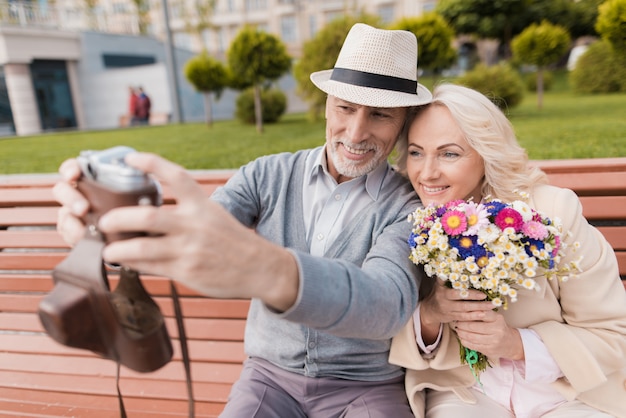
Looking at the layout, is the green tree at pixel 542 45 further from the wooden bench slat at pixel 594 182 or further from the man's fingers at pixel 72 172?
the man's fingers at pixel 72 172

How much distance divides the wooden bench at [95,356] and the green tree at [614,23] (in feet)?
17.9

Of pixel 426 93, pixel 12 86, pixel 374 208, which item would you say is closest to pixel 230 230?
pixel 374 208

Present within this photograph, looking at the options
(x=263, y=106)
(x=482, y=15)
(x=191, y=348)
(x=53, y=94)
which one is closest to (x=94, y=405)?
(x=191, y=348)

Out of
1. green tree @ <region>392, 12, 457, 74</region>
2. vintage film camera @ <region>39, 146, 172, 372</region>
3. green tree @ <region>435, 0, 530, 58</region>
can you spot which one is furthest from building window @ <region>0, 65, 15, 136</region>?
vintage film camera @ <region>39, 146, 172, 372</region>

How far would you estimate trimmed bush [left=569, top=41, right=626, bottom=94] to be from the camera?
52.0ft

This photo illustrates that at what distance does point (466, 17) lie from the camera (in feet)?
87.4

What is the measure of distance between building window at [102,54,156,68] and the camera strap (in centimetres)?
2776

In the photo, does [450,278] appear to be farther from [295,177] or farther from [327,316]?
[295,177]

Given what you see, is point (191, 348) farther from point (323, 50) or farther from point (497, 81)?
point (497, 81)

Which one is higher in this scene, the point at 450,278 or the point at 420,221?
the point at 420,221

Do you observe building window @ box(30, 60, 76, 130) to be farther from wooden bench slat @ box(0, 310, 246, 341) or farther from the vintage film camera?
the vintage film camera

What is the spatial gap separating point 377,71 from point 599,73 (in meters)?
18.7

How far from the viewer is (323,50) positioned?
30.8ft

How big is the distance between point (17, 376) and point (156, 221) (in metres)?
2.30
